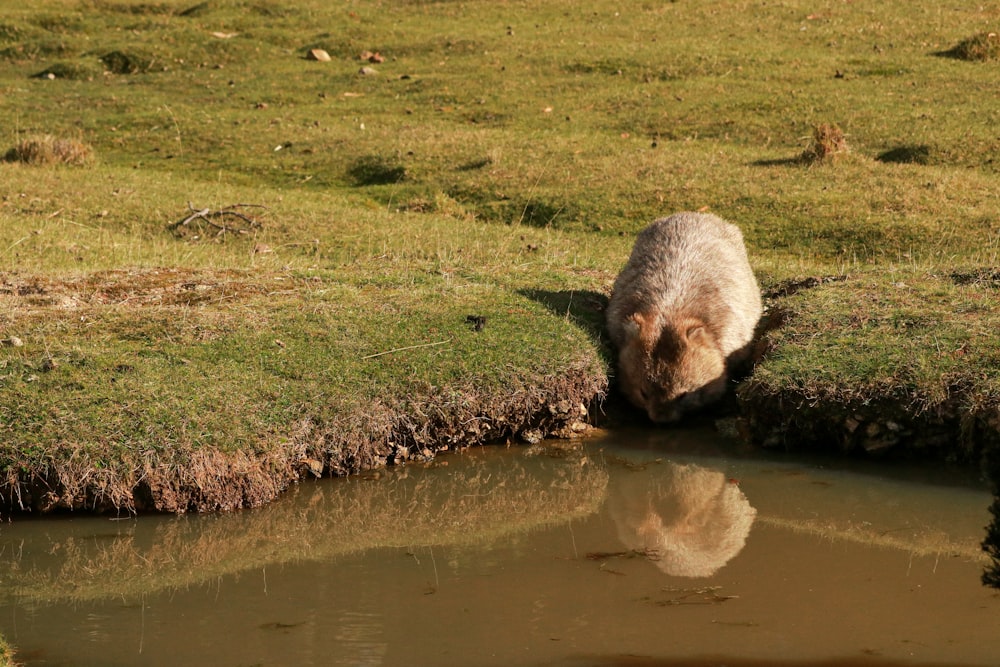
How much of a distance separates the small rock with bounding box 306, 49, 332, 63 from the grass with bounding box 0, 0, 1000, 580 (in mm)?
187

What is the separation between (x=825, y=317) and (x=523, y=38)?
15683 millimetres

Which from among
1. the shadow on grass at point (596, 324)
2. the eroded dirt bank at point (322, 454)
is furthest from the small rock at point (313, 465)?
the shadow on grass at point (596, 324)

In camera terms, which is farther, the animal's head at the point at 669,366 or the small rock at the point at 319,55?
the small rock at the point at 319,55

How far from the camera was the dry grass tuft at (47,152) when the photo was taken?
16219mm

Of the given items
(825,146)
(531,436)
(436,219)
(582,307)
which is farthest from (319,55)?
(531,436)

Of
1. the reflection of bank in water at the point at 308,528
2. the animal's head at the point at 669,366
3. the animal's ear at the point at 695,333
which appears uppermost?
the animal's ear at the point at 695,333

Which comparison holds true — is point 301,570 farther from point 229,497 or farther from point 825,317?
point 825,317

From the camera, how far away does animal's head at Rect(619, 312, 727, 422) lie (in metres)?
8.16

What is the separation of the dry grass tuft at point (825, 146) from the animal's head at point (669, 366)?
742cm

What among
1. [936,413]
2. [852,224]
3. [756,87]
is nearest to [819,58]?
[756,87]

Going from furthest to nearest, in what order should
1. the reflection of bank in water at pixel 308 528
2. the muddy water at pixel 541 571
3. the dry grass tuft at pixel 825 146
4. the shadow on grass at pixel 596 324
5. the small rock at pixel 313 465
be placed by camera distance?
the dry grass tuft at pixel 825 146
the shadow on grass at pixel 596 324
the small rock at pixel 313 465
the reflection of bank in water at pixel 308 528
the muddy water at pixel 541 571

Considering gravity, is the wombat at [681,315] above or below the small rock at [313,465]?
above

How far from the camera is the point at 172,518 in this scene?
21.7 feet

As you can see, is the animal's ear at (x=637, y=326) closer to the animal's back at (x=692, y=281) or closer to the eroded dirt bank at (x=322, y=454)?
the animal's back at (x=692, y=281)
